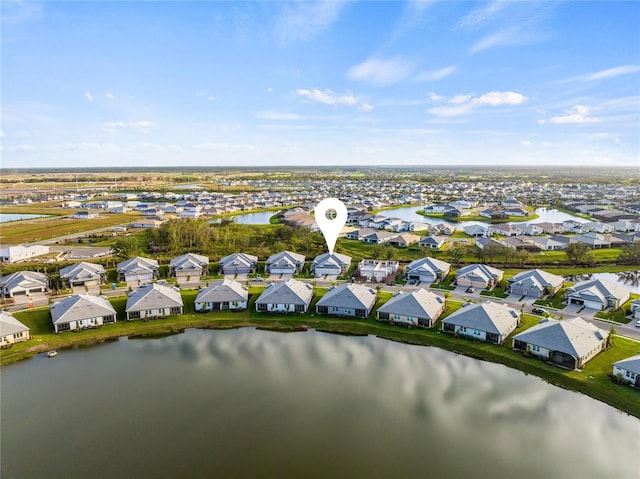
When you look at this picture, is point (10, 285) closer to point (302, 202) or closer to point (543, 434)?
point (543, 434)

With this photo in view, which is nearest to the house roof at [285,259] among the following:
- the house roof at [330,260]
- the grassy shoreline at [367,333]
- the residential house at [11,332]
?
the house roof at [330,260]

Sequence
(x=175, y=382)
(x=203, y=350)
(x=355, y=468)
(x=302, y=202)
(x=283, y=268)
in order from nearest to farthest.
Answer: (x=355, y=468), (x=175, y=382), (x=203, y=350), (x=283, y=268), (x=302, y=202)

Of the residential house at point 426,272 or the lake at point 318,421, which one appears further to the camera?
the residential house at point 426,272

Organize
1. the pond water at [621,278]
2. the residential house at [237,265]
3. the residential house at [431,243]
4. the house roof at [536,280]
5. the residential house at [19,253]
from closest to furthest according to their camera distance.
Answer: the house roof at [536,280] < the pond water at [621,278] < the residential house at [237,265] < the residential house at [19,253] < the residential house at [431,243]

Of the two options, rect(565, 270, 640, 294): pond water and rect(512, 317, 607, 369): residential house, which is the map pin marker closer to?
rect(512, 317, 607, 369): residential house

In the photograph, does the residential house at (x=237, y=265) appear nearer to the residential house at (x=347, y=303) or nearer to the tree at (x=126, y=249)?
the tree at (x=126, y=249)

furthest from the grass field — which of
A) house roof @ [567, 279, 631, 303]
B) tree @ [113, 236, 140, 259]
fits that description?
tree @ [113, 236, 140, 259]

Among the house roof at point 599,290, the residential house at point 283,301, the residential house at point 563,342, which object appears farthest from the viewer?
the residential house at point 283,301

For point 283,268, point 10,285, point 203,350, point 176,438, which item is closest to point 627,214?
point 283,268
